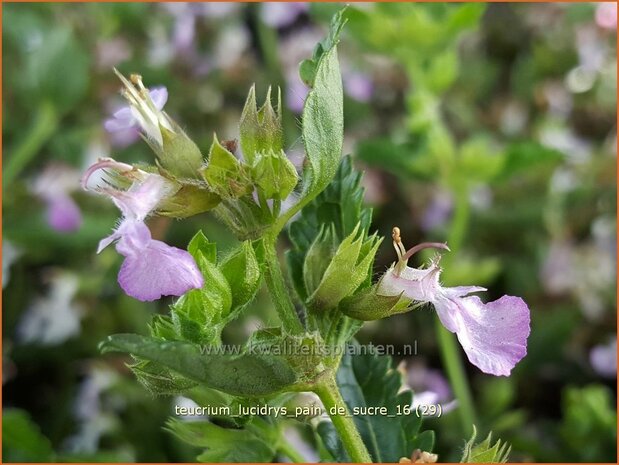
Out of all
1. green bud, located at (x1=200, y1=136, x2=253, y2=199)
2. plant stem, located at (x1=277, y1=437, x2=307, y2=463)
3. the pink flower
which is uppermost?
the pink flower

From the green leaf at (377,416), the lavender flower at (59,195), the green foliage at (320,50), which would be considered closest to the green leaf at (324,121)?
the green foliage at (320,50)

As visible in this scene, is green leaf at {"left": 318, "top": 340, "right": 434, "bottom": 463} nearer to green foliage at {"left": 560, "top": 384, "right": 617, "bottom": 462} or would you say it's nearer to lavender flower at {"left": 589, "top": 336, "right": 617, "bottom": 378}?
green foliage at {"left": 560, "top": 384, "right": 617, "bottom": 462}

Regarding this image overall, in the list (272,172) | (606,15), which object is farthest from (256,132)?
(606,15)

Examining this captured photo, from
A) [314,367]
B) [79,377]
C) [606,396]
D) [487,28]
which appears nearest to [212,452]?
[314,367]

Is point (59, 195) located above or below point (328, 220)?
above

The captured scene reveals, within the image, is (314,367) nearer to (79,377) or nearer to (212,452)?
(212,452)

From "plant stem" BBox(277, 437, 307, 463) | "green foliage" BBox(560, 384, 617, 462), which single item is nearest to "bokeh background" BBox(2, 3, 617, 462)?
"green foliage" BBox(560, 384, 617, 462)

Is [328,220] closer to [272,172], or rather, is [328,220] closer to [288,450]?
[272,172]
